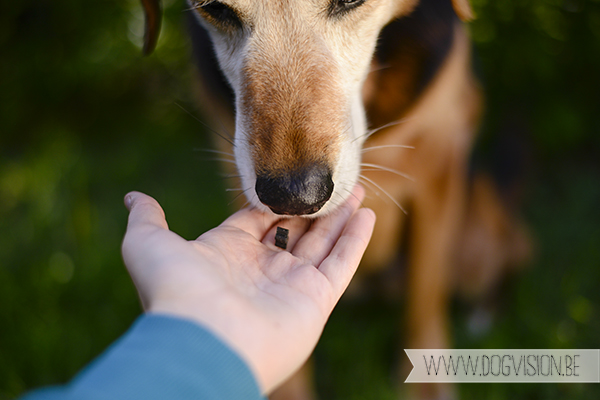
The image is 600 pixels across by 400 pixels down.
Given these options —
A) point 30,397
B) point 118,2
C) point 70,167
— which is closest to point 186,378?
point 30,397

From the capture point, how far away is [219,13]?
4.17 ft

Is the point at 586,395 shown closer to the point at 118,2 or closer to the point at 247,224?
the point at 247,224

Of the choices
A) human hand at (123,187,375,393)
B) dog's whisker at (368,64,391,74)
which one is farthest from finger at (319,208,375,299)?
dog's whisker at (368,64,391,74)

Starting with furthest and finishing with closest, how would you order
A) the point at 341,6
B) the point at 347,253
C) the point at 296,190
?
the point at 341,6
the point at 347,253
the point at 296,190

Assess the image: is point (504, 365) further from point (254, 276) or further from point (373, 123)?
point (254, 276)

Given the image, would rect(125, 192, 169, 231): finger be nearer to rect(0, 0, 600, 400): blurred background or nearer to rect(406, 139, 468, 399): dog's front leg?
rect(0, 0, 600, 400): blurred background

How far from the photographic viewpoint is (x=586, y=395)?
157 cm

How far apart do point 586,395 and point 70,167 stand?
3.00 metres

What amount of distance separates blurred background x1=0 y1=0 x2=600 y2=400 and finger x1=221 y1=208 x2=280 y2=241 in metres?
0.72

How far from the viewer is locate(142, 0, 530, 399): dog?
1.06m

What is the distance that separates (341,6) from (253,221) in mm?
657

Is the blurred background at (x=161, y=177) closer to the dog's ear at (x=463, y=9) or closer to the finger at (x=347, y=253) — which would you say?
the finger at (x=347, y=253)

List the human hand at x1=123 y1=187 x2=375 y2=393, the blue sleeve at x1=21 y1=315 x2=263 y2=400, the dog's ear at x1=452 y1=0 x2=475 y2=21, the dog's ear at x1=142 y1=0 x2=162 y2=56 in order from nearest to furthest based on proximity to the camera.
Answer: the blue sleeve at x1=21 y1=315 x2=263 y2=400 → the human hand at x1=123 y1=187 x2=375 y2=393 → the dog's ear at x1=452 y1=0 x2=475 y2=21 → the dog's ear at x1=142 y1=0 x2=162 y2=56

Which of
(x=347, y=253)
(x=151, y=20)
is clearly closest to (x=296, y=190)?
(x=347, y=253)
